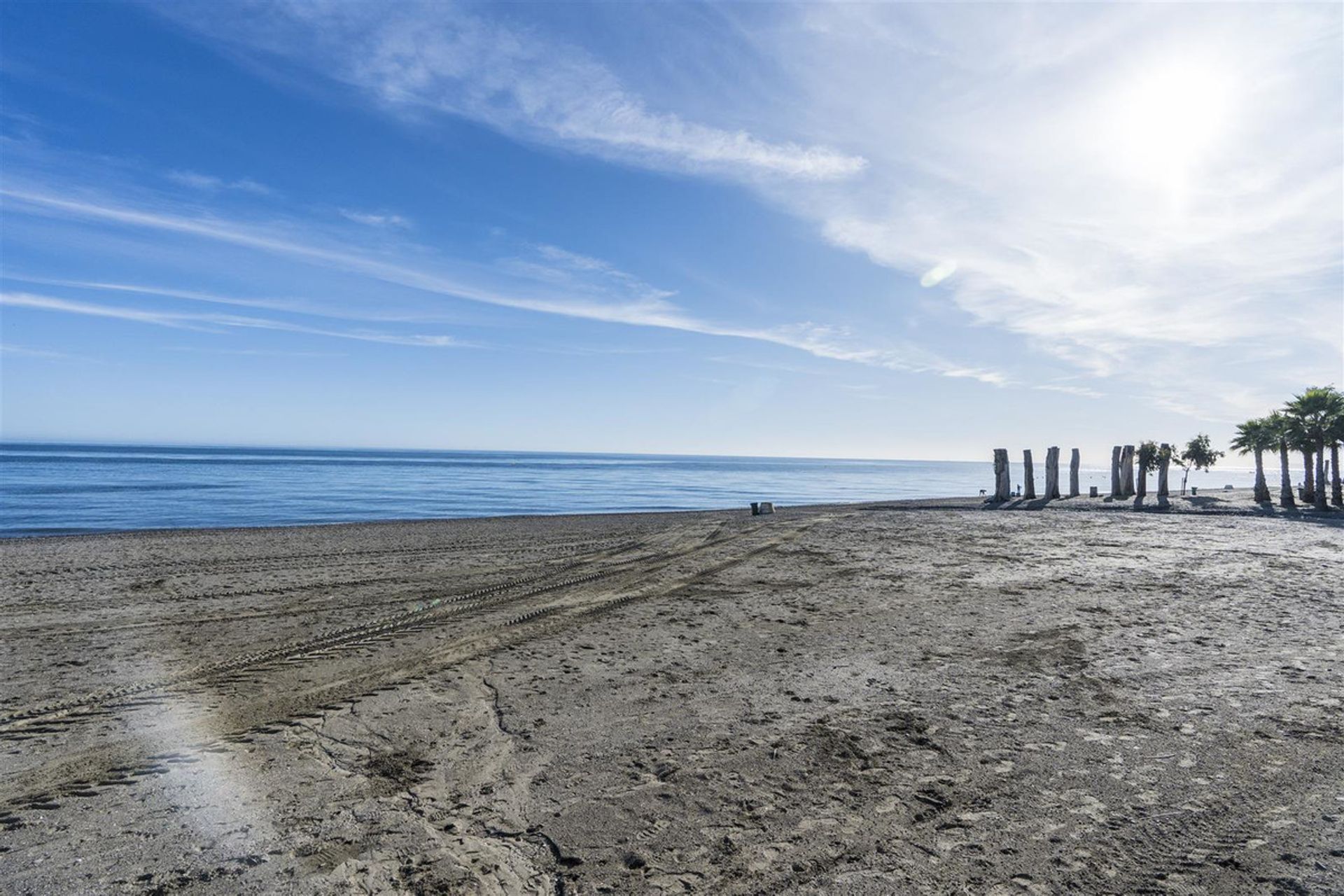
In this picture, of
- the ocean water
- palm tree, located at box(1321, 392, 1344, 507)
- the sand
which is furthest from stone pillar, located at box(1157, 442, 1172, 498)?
the sand

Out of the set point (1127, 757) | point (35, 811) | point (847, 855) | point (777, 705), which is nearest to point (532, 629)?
point (777, 705)

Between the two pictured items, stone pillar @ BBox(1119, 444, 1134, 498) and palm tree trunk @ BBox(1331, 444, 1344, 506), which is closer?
Answer: palm tree trunk @ BBox(1331, 444, 1344, 506)

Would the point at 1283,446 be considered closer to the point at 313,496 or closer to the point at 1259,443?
the point at 1259,443

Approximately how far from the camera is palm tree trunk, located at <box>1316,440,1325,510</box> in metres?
27.5

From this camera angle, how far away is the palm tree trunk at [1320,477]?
2752cm

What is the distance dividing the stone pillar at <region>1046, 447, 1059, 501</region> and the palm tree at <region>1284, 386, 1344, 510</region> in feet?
31.4

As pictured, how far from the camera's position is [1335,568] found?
1327cm

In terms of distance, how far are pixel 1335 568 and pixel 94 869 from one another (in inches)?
751

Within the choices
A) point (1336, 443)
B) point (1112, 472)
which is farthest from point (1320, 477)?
point (1112, 472)

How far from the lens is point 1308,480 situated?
104 ft

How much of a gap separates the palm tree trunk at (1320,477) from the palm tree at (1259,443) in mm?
2742

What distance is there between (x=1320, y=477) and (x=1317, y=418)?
11.9ft

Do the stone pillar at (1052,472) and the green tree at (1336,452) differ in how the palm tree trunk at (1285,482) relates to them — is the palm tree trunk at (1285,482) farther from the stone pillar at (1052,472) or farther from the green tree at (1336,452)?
the stone pillar at (1052,472)

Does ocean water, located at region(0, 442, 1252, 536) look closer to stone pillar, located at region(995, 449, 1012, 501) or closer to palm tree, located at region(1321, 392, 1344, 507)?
stone pillar, located at region(995, 449, 1012, 501)
